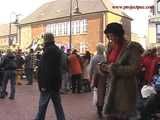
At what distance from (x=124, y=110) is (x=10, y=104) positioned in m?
9.06

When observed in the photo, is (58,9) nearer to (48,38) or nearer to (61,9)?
(61,9)

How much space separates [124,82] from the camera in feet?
21.4

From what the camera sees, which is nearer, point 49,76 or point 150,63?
point 49,76

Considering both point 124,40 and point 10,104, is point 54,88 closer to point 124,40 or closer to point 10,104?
point 124,40

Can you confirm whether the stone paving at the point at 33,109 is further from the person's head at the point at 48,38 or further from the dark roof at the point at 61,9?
the dark roof at the point at 61,9

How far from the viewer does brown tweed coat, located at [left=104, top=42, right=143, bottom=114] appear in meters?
6.44

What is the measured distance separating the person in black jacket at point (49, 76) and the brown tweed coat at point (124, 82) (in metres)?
3.10

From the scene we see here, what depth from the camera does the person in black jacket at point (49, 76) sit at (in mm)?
9594

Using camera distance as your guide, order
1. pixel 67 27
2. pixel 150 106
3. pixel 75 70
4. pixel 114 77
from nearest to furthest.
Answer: pixel 114 77
pixel 150 106
pixel 75 70
pixel 67 27

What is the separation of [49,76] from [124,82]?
326 centimetres

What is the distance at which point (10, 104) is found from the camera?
15195 mm

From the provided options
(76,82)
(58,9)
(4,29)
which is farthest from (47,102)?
(4,29)

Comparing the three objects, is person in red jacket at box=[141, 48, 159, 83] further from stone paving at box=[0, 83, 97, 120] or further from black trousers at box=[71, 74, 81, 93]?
black trousers at box=[71, 74, 81, 93]

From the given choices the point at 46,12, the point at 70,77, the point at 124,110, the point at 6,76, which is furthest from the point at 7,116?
the point at 46,12
